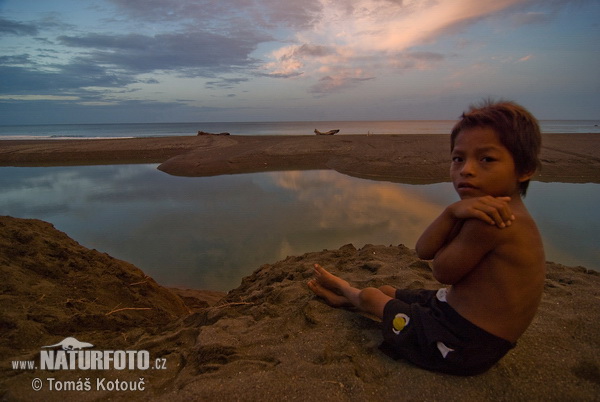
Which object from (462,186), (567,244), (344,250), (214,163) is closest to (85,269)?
(344,250)

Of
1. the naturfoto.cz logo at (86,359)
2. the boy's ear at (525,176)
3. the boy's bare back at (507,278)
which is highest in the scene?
the boy's ear at (525,176)

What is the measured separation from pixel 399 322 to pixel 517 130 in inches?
47.0

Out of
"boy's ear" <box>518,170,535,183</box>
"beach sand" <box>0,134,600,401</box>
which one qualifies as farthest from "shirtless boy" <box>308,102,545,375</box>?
"beach sand" <box>0,134,600,401</box>

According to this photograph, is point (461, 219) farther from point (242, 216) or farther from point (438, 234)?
point (242, 216)

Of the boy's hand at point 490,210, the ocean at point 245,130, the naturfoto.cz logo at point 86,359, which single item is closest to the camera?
the boy's hand at point 490,210

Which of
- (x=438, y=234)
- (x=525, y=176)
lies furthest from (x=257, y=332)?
(x=525, y=176)

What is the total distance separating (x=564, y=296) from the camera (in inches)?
108

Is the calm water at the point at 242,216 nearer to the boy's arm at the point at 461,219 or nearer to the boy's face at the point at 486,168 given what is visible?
the boy's arm at the point at 461,219

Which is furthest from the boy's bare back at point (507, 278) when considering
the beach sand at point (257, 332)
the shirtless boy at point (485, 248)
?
the beach sand at point (257, 332)

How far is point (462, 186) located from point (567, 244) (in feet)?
16.0

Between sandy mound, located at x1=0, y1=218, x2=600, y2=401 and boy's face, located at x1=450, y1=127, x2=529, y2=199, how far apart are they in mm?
1014

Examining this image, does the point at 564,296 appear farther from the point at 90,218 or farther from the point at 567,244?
the point at 90,218

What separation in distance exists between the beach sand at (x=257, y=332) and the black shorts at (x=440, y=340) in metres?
0.07

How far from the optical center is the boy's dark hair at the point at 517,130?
5.21 ft
